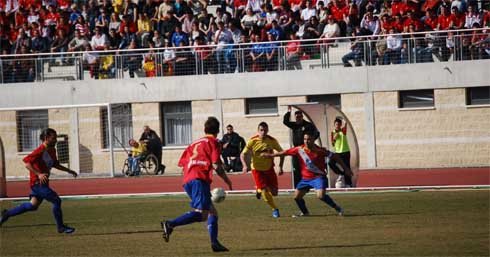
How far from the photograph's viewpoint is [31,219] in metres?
22.4

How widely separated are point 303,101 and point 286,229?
18.7 m

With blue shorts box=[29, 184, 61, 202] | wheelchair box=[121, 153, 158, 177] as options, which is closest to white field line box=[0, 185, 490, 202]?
wheelchair box=[121, 153, 158, 177]

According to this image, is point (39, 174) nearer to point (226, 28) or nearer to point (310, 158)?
point (310, 158)

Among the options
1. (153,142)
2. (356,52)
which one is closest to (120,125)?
(153,142)

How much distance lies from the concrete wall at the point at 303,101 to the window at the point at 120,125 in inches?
8.4

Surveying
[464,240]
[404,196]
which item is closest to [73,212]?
[404,196]

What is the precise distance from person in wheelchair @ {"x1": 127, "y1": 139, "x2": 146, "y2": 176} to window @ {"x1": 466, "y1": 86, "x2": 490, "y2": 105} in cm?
1084

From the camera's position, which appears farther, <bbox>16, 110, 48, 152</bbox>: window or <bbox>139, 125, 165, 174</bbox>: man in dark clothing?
<bbox>16, 110, 48, 152</bbox>: window

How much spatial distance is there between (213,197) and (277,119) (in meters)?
20.9

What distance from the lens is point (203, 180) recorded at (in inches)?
591

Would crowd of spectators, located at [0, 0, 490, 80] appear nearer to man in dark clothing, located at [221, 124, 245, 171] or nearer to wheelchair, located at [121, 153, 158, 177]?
man in dark clothing, located at [221, 124, 245, 171]

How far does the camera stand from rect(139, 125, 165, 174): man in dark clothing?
1453 inches

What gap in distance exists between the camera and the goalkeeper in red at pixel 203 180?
14859 millimetres

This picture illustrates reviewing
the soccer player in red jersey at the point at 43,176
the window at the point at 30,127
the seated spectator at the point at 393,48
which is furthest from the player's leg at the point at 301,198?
the window at the point at 30,127
